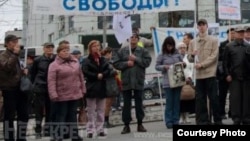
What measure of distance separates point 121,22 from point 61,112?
3.03 m

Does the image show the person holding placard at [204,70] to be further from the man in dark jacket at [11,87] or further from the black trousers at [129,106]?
the man in dark jacket at [11,87]

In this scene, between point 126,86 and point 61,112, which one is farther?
point 126,86

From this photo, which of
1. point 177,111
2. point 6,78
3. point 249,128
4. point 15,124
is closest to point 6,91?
point 6,78

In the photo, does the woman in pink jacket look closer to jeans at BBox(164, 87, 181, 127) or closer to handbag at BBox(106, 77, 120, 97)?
handbag at BBox(106, 77, 120, 97)

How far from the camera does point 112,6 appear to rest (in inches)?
437

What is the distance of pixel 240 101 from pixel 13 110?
3882 mm

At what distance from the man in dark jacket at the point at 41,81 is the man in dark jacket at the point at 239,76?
316 cm

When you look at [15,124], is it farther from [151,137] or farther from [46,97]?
[151,137]

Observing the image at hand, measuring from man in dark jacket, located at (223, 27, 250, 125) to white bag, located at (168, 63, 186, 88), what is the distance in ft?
3.02

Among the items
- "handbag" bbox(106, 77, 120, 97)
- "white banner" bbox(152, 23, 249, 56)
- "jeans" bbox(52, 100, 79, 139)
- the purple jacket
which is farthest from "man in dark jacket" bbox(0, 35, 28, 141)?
"white banner" bbox(152, 23, 249, 56)

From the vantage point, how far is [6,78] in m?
9.05

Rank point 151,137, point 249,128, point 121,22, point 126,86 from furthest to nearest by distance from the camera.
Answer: point 121,22
point 126,86
point 151,137
point 249,128

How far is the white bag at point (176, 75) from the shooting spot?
10.7 m

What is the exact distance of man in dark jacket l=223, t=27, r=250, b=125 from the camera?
10.0 metres
